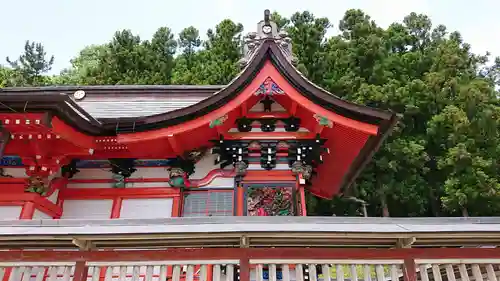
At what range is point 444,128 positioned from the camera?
24.9 m

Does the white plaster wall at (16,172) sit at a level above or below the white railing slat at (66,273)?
above

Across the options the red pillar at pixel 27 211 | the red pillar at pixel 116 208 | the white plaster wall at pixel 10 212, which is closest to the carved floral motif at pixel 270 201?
the red pillar at pixel 116 208

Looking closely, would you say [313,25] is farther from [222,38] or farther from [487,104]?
[487,104]

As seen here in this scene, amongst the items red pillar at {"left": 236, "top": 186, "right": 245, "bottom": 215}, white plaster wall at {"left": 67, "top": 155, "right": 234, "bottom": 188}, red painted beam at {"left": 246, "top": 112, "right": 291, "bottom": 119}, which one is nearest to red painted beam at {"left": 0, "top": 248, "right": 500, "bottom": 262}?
red pillar at {"left": 236, "top": 186, "right": 245, "bottom": 215}

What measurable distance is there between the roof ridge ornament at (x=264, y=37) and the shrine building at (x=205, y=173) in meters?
0.05

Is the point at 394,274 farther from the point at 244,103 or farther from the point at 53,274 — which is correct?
the point at 244,103

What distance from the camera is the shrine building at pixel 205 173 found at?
14.8 ft

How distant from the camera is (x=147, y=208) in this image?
24.0 feet

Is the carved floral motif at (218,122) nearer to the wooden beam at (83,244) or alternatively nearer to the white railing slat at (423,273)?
the wooden beam at (83,244)

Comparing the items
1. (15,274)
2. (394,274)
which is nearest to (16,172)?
(15,274)

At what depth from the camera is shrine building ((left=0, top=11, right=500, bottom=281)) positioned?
450cm

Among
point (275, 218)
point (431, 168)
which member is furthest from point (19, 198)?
point (431, 168)

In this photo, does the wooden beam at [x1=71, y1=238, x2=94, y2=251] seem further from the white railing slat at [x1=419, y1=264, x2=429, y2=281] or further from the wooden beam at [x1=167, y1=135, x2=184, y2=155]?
Result: the white railing slat at [x1=419, y1=264, x2=429, y2=281]

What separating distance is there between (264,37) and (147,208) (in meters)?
3.97
